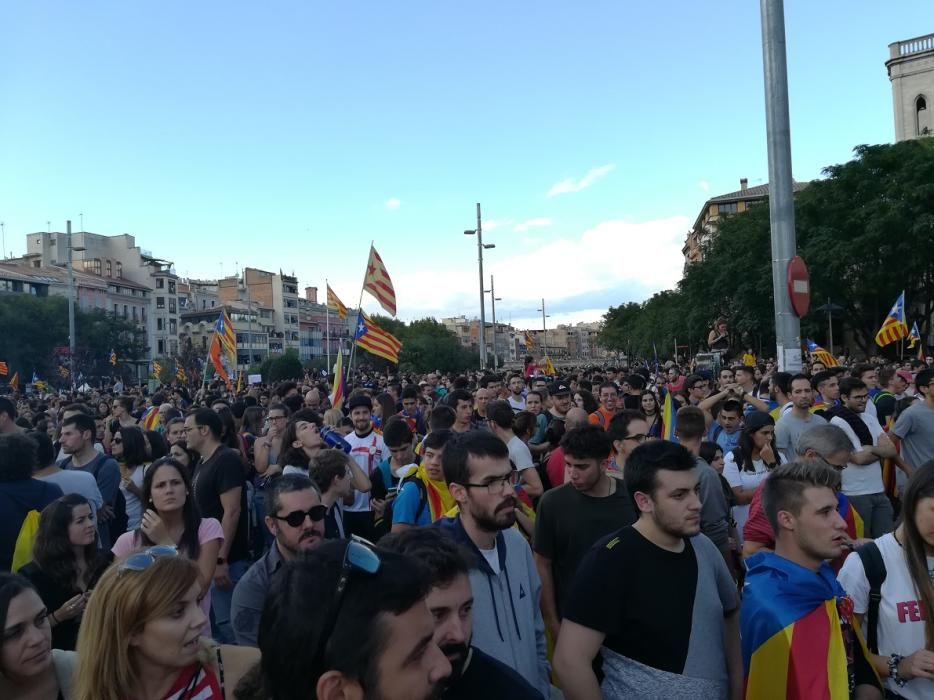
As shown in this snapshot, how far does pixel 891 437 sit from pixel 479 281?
80.2ft

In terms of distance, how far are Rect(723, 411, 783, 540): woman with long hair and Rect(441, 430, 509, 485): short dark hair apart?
3.11m

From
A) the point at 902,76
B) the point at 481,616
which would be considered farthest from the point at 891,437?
the point at 902,76

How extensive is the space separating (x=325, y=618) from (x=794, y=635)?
2.04m

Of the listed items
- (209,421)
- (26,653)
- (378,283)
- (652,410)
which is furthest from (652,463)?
(378,283)

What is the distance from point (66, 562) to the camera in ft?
11.8

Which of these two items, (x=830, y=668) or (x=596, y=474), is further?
(x=596, y=474)

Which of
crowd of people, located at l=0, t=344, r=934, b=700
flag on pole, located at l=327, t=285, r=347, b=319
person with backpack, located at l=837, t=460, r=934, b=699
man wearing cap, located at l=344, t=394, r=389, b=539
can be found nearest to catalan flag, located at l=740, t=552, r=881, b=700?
crowd of people, located at l=0, t=344, r=934, b=700

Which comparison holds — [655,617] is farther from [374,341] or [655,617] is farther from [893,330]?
[893,330]

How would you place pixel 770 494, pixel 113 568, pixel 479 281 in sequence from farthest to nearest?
pixel 479 281
pixel 770 494
pixel 113 568

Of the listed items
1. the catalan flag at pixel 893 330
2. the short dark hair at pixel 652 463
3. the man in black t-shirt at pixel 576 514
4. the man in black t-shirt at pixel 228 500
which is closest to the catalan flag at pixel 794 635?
the short dark hair at pixel 652 463

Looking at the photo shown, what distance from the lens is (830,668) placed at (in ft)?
9.02

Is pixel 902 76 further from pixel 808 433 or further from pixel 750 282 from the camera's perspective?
pixel 808 433

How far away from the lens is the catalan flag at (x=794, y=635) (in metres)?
2.74

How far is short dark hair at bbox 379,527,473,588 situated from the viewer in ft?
7.80
